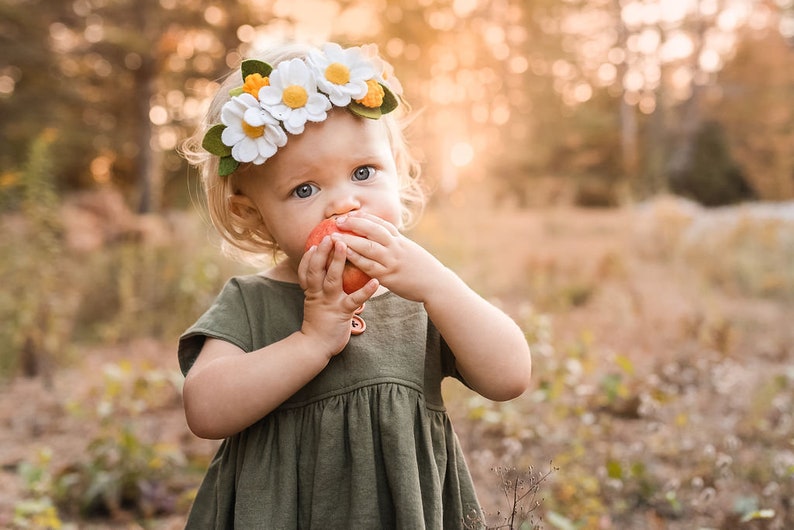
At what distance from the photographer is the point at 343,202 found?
1362 millimetres

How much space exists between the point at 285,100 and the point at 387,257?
36cm

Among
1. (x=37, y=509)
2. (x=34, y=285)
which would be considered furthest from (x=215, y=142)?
(x=34, y=285)

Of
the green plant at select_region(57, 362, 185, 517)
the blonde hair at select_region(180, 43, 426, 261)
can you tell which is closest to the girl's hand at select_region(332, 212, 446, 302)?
the blonde hair at select_region(180, 43, 426, 261)

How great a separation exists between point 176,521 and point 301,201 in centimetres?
174

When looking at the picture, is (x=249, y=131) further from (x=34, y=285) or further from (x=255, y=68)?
(x=34, y=285)

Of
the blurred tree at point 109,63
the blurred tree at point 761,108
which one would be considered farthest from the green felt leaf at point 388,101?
the blurred tree at point 761,108

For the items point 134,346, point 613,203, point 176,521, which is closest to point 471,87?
point 613,203

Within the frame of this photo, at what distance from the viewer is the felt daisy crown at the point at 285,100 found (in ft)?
4.40

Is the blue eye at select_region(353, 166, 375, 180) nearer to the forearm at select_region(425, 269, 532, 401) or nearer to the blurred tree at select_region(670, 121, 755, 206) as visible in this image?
the forearm at select_region(425, 269, 532, 401)

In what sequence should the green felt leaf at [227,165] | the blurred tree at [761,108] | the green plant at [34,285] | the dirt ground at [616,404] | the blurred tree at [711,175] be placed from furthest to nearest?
the blurred tree at [711,175] → the blurred tree at [761,108] → the green plant at [34,285] → the dirt ground at [616,404] → the green felt leaf at [227,165]

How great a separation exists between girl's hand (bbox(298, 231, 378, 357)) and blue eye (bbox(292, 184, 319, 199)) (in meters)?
0.14

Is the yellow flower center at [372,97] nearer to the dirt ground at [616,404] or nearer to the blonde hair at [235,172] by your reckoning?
the blonde hair at [235,172]

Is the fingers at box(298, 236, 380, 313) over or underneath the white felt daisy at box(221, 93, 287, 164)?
underneath

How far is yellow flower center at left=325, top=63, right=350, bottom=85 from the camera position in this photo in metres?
1.37
